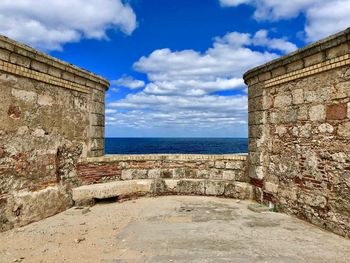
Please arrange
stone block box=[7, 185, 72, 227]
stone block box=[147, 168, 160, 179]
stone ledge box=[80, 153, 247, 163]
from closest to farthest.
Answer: stone block box=[7, 185, 72, 227]
stone ledge box=[80, 153, 247, 163]
stone block box=[147, 168, 160, 179]

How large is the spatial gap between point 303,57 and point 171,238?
3883 millimetres

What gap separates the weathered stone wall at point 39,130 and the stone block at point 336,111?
16.9 feet

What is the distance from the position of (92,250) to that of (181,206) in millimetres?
2670

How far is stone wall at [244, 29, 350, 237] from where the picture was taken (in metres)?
4.59

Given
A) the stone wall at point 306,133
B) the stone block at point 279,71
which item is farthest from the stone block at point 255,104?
the stone block at point 279,71

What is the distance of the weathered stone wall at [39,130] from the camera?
4879 millimetres

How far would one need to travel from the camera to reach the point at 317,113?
507cm

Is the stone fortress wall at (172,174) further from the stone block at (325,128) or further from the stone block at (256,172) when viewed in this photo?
the stone block at (325,128)

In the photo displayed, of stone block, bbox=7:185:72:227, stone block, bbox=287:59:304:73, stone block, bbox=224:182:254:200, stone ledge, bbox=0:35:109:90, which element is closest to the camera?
stone ledge, bbox=0:35:109:90

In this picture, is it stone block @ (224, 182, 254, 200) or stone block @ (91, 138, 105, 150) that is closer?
stone block @ (224, 182, 254, 200)

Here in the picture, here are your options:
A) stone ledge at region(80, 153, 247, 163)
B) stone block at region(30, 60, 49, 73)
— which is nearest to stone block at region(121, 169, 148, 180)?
stone ledge at region(80, 153, 247, 163)

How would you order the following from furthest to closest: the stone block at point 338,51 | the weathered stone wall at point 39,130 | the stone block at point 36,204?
the stone block at point 36,204 < the weathered stone wall at point 39,130 < the stone block at point 338,51

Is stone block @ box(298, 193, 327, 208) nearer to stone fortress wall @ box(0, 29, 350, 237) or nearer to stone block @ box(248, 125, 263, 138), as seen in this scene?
stone fortress wall @ box(0, 29, 350, 237)

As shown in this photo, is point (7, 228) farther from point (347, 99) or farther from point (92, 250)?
point (347, 99)
